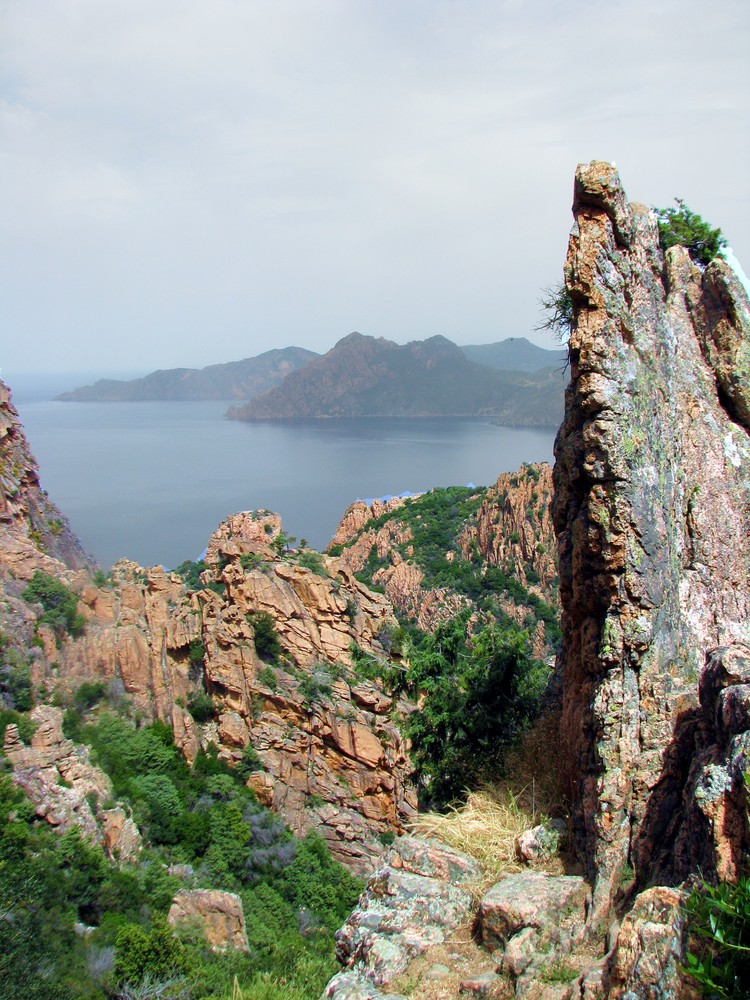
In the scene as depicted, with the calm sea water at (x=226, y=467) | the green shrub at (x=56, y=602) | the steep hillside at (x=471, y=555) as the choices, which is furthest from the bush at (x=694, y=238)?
the calm sea water at (x=226, y=467)

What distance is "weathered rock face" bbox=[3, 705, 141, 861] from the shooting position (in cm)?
1552

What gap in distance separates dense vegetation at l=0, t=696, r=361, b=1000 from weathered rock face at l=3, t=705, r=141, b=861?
32 cm

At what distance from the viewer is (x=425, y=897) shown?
537cm

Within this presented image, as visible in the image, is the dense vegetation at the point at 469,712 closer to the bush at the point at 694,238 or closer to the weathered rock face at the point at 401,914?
the weathered rock face at the point at 401,914

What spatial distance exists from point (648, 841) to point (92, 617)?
2069 centimetres

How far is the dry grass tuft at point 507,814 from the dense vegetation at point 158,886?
268 centimetres

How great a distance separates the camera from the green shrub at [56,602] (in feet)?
70.7

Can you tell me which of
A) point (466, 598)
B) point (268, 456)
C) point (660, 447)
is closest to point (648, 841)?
point (660, 447)

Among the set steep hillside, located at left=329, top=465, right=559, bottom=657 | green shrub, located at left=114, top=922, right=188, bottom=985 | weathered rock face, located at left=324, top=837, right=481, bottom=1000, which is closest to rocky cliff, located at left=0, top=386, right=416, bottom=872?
green shrub, located at left=114, top=922, right=188, bottom=985

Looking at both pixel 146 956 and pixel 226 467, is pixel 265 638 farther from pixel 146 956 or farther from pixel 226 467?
pixel 226 467

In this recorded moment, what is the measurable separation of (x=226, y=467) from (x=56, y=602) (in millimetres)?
104993

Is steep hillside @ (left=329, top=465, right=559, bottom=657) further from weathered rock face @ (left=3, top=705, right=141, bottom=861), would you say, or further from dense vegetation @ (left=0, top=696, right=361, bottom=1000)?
weathered rock face @ (left=3, top=705, right=141, bottom=861)

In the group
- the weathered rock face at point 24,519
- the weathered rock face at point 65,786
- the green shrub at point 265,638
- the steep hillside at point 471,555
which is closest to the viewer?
the weathered rock face at point 65,786

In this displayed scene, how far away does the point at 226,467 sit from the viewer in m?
126
